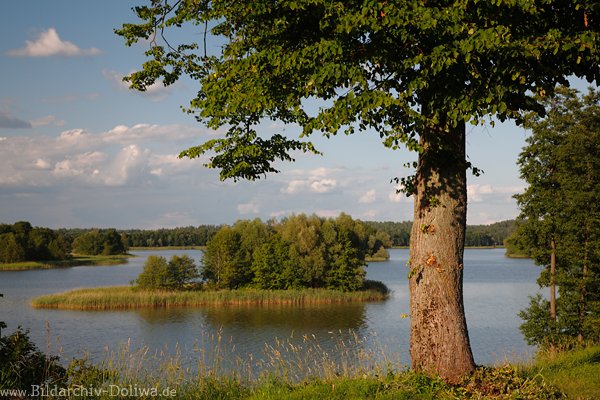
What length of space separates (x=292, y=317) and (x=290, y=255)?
13.9 meters

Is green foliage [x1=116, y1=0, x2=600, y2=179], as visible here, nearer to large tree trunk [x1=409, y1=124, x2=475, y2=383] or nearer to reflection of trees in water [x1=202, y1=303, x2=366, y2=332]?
large tree trunk [x1=409, y1=124, x2=475, y2=383]

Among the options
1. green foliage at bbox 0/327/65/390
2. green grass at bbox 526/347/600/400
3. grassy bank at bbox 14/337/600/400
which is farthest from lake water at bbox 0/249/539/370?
green foliage at bbox 0/327/65/390

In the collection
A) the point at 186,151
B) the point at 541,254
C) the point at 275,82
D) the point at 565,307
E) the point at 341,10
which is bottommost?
the point at 565,307

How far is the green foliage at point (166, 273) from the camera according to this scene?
49.7 m

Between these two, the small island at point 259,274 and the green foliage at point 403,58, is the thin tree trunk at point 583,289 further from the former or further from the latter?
the small island at point 259,274

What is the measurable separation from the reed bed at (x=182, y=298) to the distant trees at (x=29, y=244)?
6790cm

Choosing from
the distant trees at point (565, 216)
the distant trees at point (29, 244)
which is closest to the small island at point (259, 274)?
the distant trees at point (565, 216)

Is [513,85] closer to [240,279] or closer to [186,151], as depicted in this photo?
[186,151]

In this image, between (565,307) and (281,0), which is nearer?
(281,0)

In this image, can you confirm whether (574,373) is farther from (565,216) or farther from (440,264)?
(565,216)

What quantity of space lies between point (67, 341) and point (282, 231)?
1233 inches

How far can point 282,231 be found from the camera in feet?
193

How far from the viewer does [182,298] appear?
46.1m

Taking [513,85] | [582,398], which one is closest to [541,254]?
[582,398]
